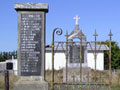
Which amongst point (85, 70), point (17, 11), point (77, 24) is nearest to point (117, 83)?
point (85, 70)

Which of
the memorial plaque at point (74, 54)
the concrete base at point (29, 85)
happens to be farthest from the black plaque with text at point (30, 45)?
the memorial plaque at point (74, 54)

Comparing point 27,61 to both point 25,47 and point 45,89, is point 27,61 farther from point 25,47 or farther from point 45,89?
point 45,89

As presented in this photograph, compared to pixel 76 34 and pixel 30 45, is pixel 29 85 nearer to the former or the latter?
pixel 30 45

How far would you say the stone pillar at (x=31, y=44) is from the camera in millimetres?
8555

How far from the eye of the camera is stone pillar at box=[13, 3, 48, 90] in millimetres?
8555

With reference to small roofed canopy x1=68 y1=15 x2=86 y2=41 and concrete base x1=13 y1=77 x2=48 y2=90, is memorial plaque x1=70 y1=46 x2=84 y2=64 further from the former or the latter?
concrete base x1=13 y1=77 x2=48 y2=90

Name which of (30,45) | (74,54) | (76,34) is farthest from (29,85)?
(76,34)

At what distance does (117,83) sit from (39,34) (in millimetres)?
7482

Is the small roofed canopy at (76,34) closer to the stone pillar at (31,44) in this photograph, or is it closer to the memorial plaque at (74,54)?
the memorial plaque at (74,54)

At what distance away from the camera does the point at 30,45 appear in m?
8.53

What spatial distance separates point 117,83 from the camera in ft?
48.0

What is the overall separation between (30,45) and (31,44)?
4 centimetres

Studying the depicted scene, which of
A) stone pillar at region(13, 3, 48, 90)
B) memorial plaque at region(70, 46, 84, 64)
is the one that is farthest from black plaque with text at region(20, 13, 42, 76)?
memorial plaque at region(70, 46, 84, 64)

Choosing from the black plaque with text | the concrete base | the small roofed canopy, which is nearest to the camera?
the concrete base
